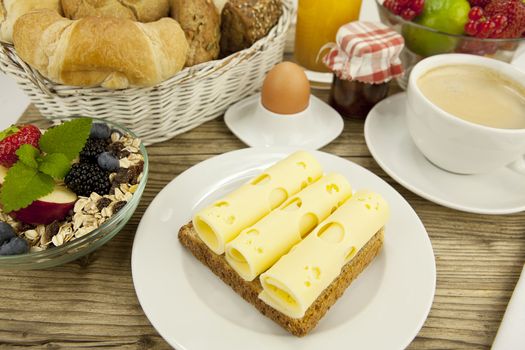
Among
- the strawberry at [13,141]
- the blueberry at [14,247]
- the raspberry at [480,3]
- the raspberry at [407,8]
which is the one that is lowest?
the blueberry at [14,247]

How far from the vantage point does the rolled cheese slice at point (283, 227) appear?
69 centimetres

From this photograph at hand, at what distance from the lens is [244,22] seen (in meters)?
1.07

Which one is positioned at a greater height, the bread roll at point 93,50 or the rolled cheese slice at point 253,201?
the bread roll at point 93,50

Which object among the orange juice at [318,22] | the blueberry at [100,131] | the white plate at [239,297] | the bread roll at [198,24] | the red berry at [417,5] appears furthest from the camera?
the orange juice at [318,22]

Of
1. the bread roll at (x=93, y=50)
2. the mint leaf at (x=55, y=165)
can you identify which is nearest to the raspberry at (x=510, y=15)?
the bread roll at (x=93, y=50)

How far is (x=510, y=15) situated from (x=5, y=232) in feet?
3.96

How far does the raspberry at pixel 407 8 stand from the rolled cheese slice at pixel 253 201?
1.81 feet

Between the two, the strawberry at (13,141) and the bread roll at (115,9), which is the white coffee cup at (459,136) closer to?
the bread roll at (115,9)

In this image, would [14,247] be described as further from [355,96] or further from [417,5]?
[417,5]

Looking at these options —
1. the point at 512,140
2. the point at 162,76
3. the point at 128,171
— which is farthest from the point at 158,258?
the point at 512,140

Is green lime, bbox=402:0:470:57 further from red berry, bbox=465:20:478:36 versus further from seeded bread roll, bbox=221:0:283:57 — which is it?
seeded bread roll, bbox=221:0:283:57

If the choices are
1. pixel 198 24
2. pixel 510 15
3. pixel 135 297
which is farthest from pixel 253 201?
pixel 510 15

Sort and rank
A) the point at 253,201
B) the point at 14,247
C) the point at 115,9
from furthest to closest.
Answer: the point at 115,9 < the point at 253,201 < the point at 14,247

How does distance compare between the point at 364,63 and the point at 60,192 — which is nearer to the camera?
the point at 60,192
